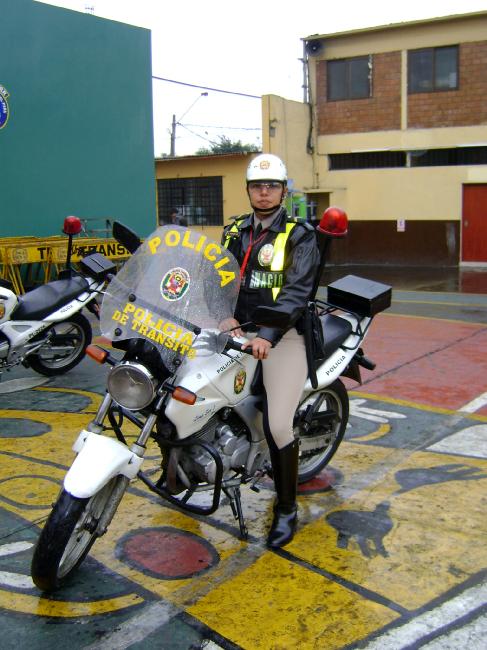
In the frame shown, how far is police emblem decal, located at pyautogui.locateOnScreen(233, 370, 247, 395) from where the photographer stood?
352cm

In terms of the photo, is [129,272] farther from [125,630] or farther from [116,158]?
[116,158]

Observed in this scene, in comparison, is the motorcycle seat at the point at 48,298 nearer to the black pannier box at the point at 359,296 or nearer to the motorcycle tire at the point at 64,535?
the black pannier box at the point at 359,296

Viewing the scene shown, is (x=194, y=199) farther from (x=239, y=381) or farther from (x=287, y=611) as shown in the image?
(x=287, y=611)

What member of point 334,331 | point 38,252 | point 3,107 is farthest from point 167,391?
point 3,107

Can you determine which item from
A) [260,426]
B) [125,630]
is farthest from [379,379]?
[125,630]

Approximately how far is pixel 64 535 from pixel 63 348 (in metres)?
4.29

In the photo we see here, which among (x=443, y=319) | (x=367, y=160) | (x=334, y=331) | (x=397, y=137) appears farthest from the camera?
(x=367, y=160)

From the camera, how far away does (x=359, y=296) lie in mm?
4457

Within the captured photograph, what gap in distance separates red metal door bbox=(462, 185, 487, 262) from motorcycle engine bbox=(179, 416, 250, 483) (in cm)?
1841

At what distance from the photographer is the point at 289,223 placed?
Answer: 3709mm

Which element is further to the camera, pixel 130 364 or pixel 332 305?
pixel 332 305

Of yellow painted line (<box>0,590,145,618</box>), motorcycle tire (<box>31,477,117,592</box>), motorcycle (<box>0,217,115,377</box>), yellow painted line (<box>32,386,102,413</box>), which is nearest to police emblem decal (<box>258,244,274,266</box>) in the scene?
motorcycle tire (<box>31,477,117,592</box>)

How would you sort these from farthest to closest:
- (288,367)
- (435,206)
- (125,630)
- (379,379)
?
(435,206)
(379,379)
(288,367)
(125,630)

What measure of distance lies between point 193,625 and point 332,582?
0.72 m
